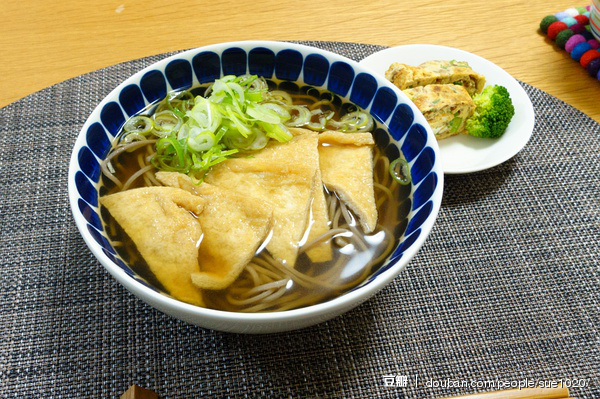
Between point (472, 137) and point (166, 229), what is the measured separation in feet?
4.82

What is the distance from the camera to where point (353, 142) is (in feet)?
5.18

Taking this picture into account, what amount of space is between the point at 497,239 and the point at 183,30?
191 centimetres

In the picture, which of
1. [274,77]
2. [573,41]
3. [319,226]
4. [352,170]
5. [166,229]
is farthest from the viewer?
[573,41]

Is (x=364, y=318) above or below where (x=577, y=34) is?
below

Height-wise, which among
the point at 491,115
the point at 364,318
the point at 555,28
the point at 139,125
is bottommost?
the point at 364,318

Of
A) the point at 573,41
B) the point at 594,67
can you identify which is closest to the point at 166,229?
the point at 594,67

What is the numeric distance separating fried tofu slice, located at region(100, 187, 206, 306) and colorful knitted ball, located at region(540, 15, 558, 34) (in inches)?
89.4

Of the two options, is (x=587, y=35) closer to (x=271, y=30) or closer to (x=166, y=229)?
(x=271, y=30)

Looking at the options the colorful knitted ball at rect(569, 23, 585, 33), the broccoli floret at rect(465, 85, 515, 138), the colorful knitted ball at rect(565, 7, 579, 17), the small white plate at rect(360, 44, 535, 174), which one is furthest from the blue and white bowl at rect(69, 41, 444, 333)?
the colorful knitted ball at rect(565, 7, 579, 17)

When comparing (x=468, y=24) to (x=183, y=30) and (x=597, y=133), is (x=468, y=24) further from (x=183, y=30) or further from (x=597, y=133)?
(x=183, y=30)

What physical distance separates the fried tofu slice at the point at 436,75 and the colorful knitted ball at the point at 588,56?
0.59m

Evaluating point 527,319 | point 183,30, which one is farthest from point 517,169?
point 183,30

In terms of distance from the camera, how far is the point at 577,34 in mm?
2486

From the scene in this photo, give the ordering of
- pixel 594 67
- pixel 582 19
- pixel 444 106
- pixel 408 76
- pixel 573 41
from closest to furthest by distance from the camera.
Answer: pixel 444 106 → pixel 408 76 → pixel 594 67 → pixel 573 41 → pixel 582 19
